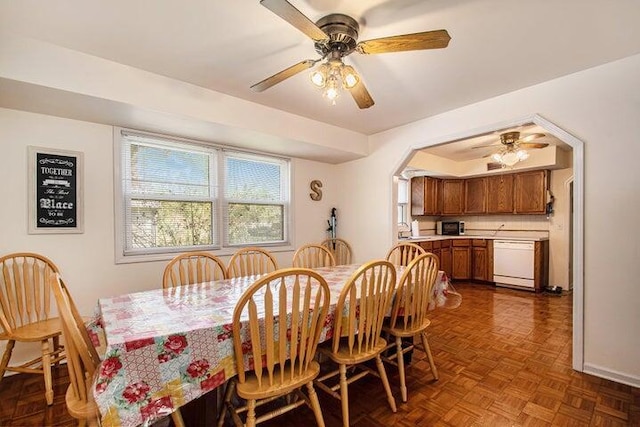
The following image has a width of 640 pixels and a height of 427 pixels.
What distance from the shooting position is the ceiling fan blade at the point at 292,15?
122 centimetres

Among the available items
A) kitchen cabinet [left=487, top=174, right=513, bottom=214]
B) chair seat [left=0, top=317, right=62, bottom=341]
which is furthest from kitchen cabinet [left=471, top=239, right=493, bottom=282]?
chair seat [left=0, top=317, right=62, bottom=341]

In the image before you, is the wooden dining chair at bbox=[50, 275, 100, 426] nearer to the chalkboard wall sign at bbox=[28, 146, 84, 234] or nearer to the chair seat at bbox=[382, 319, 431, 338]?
the chalkboard wall sign at bbox=[28, 146, 84, 234]

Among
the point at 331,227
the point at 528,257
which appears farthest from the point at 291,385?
the point at 528,257

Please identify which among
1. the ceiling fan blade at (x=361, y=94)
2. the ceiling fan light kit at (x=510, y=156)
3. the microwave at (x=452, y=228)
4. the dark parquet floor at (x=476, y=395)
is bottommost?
the dark parquet floor at (x=476, y=395)

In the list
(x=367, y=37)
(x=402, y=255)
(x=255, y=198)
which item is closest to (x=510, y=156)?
(x=402, y=255)

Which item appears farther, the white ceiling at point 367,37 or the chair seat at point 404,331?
the chair seat at point 404,331

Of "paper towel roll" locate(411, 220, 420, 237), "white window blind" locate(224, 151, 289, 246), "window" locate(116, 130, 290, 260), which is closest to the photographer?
"window" locate(116, 130, 290, 260)

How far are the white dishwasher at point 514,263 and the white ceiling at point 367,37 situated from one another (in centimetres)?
315

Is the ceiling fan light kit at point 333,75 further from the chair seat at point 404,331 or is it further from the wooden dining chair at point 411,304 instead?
the chair seat at point 404,331

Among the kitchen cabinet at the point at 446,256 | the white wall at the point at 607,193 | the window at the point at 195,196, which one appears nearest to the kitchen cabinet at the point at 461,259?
the kitchen cabinet at the point at 446,256

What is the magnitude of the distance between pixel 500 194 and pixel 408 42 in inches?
187

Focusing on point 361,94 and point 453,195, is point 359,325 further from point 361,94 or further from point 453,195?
point 453,195

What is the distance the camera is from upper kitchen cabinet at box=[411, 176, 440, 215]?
5473 mm

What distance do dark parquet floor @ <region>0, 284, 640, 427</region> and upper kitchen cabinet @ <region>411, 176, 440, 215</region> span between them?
2892 mm
